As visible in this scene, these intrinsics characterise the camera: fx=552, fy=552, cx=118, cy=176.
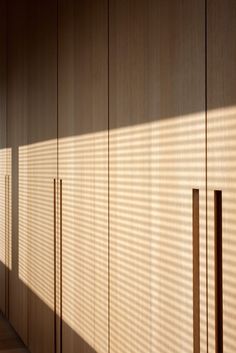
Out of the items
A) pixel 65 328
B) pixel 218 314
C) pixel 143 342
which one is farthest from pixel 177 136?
pixel 65 328

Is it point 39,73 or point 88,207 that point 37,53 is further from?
point 88,207

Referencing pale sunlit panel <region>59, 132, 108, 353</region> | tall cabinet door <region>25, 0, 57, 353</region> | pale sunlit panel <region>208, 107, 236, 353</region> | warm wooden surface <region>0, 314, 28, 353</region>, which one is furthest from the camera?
warm wooden surface <region>0, 314, 28, 353</region>

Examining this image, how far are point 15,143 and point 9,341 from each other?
3.87ft

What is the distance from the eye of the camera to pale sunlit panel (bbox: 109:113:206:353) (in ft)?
4.45

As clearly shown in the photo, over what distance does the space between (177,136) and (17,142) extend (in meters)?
2.04

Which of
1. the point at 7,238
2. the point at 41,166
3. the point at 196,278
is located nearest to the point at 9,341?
the point at 7,238

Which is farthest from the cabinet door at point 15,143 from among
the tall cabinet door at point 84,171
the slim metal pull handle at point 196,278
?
the slim metal pull handle at point 196,278

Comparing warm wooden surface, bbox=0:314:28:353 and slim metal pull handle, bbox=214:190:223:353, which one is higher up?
slim metal pull handle, bbox=214:190:223:353

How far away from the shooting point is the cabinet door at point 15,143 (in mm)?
3178

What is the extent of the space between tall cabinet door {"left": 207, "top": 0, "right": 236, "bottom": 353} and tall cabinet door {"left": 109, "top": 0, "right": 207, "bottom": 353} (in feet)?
0.12

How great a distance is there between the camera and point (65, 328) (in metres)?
2.39

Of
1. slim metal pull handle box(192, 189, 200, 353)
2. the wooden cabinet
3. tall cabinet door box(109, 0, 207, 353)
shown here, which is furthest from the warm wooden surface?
slim metal pull handle box(192, 189, 200, 353)

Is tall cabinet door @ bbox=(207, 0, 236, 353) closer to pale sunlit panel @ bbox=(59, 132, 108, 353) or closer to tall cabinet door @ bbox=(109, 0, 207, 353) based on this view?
tall cabinet door @ bbox=(109, 0, 207, 353)

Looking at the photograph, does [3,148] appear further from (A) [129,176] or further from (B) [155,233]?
(B) [155,233]
